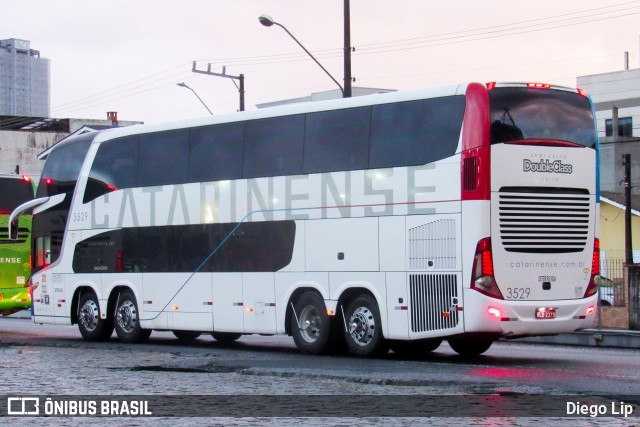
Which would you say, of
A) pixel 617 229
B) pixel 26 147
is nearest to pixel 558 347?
pixel 617 229

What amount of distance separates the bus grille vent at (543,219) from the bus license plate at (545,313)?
0.87 metres

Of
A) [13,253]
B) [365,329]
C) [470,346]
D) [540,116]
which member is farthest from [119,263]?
[540,116]

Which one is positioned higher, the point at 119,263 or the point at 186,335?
the point at 119,263

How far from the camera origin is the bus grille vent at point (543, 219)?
56.7 feet

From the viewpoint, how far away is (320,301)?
1969 centimetres

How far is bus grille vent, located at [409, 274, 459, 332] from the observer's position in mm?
17328

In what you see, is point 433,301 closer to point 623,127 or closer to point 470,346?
point 470,346

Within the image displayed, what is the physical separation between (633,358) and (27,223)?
1680 centimetres

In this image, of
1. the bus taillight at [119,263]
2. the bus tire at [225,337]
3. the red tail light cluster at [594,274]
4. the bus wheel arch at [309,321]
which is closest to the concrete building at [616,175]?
the bus tire at [225,337]

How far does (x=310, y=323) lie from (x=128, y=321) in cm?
542

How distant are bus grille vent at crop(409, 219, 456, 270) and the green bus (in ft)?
45.5

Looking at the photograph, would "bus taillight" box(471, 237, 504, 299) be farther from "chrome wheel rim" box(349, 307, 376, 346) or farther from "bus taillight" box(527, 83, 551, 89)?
"bus taillight" box(527, 83, 551, 89)

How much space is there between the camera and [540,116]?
1766 centimetres

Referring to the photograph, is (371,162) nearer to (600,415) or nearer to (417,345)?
(417,345)
